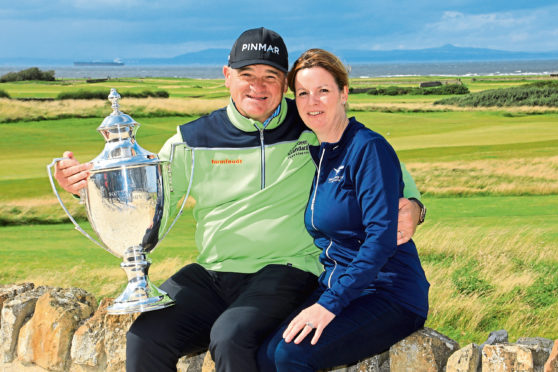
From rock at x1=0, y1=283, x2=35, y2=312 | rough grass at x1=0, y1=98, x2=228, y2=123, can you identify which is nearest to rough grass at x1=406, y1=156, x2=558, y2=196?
rock at x1=0, y1=283, x2=35, y2=312

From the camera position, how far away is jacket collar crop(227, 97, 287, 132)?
2.52m

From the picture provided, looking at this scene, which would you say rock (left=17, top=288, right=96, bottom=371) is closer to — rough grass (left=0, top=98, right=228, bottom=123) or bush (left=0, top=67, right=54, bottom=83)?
rough grass (left=0, top=98, right=228, bottom=123)

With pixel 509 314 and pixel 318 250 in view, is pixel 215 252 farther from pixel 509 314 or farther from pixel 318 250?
pixel 509 314

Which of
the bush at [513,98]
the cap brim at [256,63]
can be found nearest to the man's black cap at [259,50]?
the cap brim at [256,63]

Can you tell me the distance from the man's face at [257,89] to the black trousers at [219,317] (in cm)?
61

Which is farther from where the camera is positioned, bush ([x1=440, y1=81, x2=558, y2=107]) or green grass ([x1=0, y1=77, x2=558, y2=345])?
bush ([x1=440, y1=81, x2=558, y2=107])

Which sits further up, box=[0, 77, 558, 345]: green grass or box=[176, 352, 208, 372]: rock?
box=[176, 352, 208, 372]: rock

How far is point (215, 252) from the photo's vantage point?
2537mm

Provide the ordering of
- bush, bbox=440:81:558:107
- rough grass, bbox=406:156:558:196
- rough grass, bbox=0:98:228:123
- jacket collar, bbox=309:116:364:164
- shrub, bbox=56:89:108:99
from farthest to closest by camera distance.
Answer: shrub, bbox=56:89:108:99, bush, bbox=440:81:558:107, rough grass, bbox=0:98:228:123, rough grass, bbox=406:156:558:196, jacket collar, bbox=309:116:364:164

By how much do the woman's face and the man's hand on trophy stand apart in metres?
0.88

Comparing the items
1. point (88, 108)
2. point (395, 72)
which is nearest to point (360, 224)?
point (88, 108)

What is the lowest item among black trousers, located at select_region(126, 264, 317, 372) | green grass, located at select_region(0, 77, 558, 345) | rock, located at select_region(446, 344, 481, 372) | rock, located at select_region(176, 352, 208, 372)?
green grass, located at select_region(0, 77, 558, 345)

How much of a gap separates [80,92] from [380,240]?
19.9 m

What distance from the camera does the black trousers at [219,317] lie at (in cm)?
204
